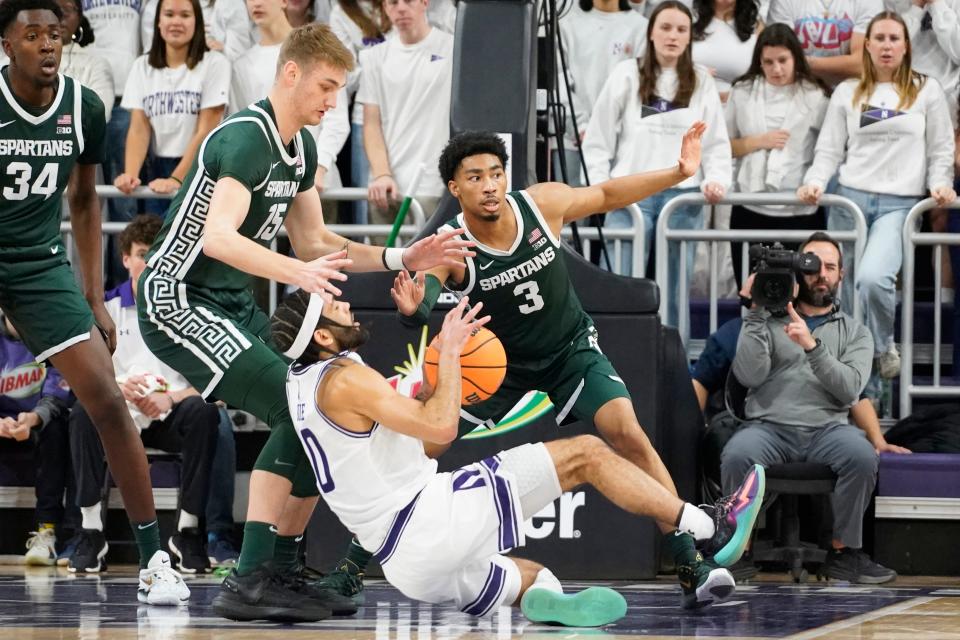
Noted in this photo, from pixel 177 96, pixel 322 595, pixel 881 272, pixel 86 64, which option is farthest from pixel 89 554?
pixel 881 272

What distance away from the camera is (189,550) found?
740 cm

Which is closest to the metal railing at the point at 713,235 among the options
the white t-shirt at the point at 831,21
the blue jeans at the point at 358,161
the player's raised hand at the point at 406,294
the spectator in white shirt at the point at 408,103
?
the spectator in white shirt at the point at 408,103

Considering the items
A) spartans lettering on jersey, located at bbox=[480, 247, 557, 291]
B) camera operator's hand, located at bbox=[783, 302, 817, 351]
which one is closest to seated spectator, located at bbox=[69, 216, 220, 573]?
spartans lettering on jersey, located at bbox=[480, 247, 557, 291]

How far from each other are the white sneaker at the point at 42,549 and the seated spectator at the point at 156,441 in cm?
33

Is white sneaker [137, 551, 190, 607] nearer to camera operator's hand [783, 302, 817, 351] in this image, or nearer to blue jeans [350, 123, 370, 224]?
camera operator's hand [783, 302, 817, 351]

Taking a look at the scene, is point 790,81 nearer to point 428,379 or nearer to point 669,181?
point 669,181

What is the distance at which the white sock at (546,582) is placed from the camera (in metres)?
5.03

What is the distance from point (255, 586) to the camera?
518 cm

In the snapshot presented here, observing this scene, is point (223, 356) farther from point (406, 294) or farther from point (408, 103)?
point (408, 103)

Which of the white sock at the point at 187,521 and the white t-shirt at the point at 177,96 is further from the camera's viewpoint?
the white t-shirt at the point at 177,96

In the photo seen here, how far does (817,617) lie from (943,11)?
4631 millimetres

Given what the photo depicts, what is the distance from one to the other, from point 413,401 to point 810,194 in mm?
3684

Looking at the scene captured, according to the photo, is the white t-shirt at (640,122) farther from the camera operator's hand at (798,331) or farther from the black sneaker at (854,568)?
the black sneaker at (854,568)

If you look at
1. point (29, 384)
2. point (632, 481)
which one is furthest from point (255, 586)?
point (29, 384)
